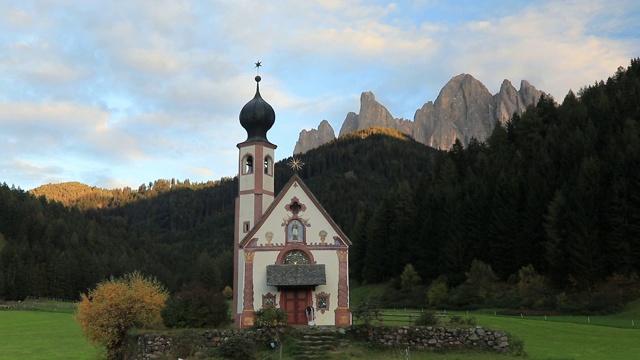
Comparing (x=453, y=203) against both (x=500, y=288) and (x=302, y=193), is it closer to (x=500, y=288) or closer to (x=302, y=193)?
(x=500, y=288)

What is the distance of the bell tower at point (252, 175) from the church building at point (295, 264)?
0.92ft

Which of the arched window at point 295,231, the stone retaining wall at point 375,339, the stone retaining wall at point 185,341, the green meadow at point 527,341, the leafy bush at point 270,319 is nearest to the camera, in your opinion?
the green meadow at point 527,341

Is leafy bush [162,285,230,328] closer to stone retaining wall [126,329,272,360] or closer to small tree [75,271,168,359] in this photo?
small tree [75,271,168,359]

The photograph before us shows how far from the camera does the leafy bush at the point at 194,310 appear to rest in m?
34.2

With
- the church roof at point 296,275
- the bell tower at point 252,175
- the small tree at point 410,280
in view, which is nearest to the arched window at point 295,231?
the church roof at point 296,275

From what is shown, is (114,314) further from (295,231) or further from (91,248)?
(91,248)

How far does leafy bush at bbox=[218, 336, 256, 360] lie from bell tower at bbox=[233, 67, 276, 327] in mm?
9962

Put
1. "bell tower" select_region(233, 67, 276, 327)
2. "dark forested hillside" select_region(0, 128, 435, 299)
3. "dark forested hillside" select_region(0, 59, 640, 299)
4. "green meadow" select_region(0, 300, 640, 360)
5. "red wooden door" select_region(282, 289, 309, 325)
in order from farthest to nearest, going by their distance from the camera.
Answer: "dark forested hillside" select_region(0, 128, 435, 299)
"dark forested hillside" select_region(0, 59, 640, 299)
"bell tower" select_region(233, 67, 276, 327)
"red wooden door" select_region(282, 289, 309, 325)
"green meadow" select_region(0, 300, 640, 360)

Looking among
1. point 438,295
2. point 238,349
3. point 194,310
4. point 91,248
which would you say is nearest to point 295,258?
point 194,310

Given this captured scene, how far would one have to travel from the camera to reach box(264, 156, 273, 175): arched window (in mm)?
43938

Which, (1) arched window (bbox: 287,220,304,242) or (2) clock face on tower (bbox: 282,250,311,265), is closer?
(2) clock face on tower (bbox: 282,250,311,265)

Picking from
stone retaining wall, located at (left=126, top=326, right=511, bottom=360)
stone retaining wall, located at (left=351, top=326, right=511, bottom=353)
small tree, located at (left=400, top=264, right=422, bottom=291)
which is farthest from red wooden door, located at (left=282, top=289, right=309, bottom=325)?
small tree, located at (left=400, top=264, right=422, bottom=291)

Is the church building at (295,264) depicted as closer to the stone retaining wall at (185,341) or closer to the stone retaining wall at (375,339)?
the stone retaining wall at (185,341)

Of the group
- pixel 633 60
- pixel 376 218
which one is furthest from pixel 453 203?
pixel 633 60
